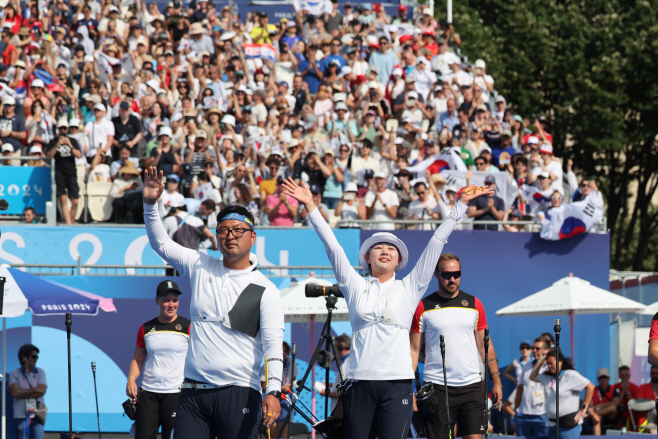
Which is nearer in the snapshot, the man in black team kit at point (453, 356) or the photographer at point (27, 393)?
the man in black team kit at point (453, 356)

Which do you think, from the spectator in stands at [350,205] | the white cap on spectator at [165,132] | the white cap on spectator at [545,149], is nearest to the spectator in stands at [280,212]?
the spectator in stands at [350,205]

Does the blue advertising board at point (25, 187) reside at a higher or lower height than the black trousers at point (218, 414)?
higher

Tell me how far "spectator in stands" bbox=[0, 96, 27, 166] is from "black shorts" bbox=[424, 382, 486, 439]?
11357mm

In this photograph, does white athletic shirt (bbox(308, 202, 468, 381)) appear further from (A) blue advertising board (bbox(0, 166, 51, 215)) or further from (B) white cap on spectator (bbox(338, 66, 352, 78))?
(B) white cap on spectator (bbox(338, 66, 352, 78))

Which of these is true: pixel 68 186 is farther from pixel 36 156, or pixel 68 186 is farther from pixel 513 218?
pixel 513 218

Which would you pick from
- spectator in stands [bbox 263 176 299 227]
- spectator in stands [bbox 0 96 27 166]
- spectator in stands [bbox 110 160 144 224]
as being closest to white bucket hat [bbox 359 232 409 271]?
spectator in stands [bbox 263 176 299 227]

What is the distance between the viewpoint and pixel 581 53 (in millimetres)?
31234

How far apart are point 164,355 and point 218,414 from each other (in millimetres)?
3398

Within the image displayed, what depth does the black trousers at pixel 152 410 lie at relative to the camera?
30.5 ft

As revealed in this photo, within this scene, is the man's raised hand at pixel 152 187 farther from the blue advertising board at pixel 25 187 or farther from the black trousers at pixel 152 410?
the blue advertising board at pixel 25 187

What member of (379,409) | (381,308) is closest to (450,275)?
(381,308)

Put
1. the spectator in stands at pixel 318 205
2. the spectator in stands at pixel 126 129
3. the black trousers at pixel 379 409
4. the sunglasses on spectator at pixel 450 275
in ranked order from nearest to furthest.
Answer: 1. the black trousers at pixel 379 409
2. the sunglasses on spectator at pixel 450 275
3. the spectator in stands at pixel 318 205
4. the spectator in stands at pixel 126 129

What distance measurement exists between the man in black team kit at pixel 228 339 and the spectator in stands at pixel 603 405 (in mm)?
9203

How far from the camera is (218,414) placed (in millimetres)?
6102
